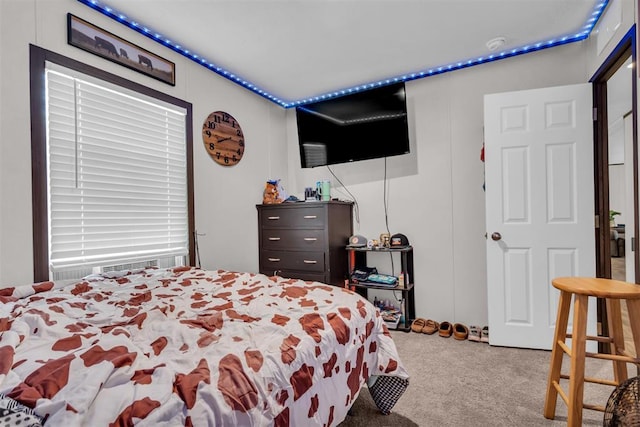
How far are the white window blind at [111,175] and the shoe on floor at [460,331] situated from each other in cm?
249

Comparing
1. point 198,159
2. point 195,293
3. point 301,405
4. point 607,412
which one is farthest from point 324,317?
point 198,159

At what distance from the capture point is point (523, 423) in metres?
1.63

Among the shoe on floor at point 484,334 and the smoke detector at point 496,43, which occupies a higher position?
the smoke detector at point 496,43

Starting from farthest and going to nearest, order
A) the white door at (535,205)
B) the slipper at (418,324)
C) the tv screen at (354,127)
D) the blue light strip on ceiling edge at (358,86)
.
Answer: the tv screen at (354,127) → the slipper at (418,324) → the white door at (535,205) → the blue light strip on ceiling edge at (358,86)

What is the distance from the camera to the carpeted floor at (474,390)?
1670 mm

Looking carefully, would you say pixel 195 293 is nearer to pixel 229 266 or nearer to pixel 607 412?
pixel 229 266

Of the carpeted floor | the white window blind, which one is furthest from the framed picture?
the carpeted floor

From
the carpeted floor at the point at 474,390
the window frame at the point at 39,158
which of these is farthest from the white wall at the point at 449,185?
the window frame at the point at 39,158

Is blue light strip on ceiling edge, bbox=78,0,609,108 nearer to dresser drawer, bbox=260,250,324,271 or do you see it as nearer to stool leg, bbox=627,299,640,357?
dresser drawer, bbox=260,250,324,271

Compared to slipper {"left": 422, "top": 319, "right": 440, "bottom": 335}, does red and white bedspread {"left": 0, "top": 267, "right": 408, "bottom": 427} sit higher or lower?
higher

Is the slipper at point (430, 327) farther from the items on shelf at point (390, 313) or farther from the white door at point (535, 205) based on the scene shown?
the white door at point (535, 205)

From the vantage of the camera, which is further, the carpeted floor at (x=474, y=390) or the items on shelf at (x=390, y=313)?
the items on shelf at (x=390, y=313)

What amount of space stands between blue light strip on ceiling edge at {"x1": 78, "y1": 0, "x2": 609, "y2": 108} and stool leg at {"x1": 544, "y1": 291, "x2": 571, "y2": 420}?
207 cm

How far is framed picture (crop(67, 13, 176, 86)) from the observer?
2033mm
